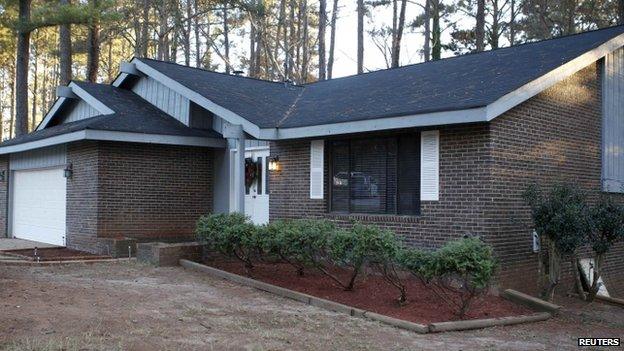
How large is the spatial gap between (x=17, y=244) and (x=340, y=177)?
30.7ft

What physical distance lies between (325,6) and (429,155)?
24.1m

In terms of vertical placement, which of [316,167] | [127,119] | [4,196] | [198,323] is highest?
[127,119]

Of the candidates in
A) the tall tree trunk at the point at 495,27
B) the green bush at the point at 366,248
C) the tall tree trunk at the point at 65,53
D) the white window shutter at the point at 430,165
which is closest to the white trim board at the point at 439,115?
the white window shutter at the point at 430,165

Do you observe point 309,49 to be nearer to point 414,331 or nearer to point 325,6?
point 325,6

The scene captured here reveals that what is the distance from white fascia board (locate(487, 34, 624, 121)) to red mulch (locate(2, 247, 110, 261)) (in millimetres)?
8771

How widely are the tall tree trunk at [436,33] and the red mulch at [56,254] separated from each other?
70.8 ft

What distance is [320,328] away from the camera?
781cm

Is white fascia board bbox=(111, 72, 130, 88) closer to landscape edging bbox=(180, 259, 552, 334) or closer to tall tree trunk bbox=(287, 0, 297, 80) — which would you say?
landscape edging bbox=(180, 259, 552, 334)

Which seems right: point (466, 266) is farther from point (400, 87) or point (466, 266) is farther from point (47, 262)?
point (47, 262)

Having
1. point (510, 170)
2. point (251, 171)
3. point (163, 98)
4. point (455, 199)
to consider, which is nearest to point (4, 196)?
point (163, 98)

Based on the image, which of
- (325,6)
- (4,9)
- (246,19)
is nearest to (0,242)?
(4,9)

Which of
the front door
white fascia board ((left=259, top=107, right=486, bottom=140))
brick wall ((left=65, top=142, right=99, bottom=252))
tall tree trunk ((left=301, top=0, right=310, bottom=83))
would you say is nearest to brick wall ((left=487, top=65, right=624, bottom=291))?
white fascia board ((left=259, top=107, right=486, bottom=140))

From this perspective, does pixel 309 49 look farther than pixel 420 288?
Yes

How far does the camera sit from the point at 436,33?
33.2 m
